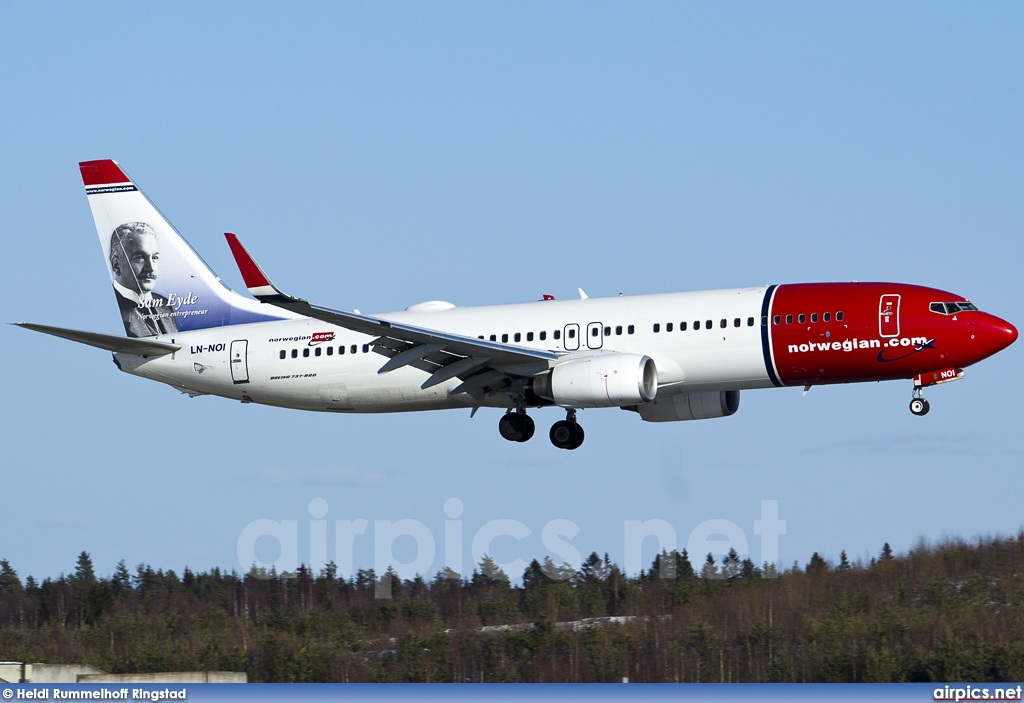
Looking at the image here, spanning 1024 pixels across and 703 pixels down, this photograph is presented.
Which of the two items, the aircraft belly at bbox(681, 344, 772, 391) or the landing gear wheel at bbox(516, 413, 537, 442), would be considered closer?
the aircraft belly at bbox(681, 344, 772, 391)

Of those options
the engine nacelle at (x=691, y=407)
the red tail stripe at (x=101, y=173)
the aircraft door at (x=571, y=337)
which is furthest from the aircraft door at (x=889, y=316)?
the red tail stripe at (x=101, y=173)

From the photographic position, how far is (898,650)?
72.1 meters

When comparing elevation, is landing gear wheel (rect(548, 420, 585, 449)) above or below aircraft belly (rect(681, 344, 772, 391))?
below

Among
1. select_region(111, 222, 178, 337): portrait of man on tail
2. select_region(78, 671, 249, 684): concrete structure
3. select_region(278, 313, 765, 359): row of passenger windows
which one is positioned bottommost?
select_region(78, 671, 249, 684): concrete structure

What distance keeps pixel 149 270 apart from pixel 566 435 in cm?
1564

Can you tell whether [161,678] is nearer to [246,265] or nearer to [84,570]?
[246,265]

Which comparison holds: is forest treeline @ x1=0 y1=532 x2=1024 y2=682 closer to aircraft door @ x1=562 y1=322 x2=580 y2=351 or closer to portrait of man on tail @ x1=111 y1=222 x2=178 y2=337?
portrait of man on tail @ x1=111 y1=222 x2=178 y2=337

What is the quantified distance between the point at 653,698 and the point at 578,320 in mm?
16120

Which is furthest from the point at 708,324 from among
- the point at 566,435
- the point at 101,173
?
the point at 101,173

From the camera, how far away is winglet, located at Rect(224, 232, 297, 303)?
3864cm

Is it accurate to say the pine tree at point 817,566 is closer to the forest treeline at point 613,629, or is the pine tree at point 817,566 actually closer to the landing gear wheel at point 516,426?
the forest treeline at point 613,629

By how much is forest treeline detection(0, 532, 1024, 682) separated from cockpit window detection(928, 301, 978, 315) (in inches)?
1172

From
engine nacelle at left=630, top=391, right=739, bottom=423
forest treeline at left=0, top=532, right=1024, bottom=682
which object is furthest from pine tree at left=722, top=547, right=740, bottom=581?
engine nacelle at left=630, top=391, right=739, bottom=423

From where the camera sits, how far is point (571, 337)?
43625 mm
